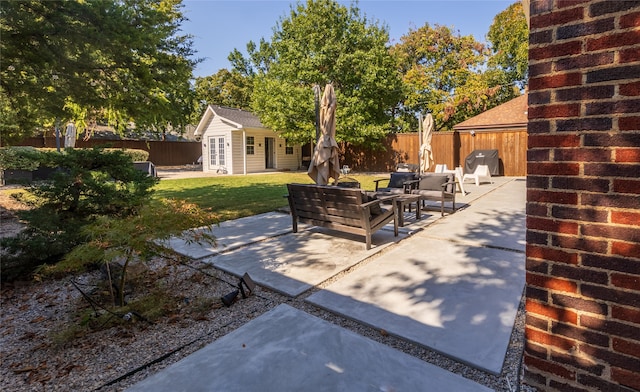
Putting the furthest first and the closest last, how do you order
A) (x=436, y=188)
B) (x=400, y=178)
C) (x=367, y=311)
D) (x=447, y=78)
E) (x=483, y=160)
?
(x=447, y=78) → (x=483, y=160) → (x=400, y=178) → (x=436, y=188) → (x=367, y=311)

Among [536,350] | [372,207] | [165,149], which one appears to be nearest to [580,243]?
[536,350]

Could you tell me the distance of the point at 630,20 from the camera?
4.84 ft

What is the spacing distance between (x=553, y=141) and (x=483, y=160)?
51.1 feet

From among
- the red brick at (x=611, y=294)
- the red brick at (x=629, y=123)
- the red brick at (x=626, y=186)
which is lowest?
the red brick at (x=611, y=294)

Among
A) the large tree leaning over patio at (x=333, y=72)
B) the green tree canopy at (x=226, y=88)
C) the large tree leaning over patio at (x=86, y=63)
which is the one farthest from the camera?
the green tree canopy at (x=226, y=88)

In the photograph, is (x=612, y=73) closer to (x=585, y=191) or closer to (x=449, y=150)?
(x=585, y=191)

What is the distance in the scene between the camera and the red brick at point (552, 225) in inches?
66.9

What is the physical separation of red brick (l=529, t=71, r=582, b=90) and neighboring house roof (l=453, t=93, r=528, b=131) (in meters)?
16.6

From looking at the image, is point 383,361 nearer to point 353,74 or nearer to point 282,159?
point 353,74

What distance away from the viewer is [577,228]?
5.53 ft

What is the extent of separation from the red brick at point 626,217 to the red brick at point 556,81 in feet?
2.07

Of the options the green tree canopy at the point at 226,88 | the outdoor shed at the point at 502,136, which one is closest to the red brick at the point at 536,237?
the outdoor shed at the point at 502,136

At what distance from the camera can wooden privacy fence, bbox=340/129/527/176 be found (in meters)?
15.7

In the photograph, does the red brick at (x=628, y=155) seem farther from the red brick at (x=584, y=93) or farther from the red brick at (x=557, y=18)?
the red brick at (x=557, y=18)
